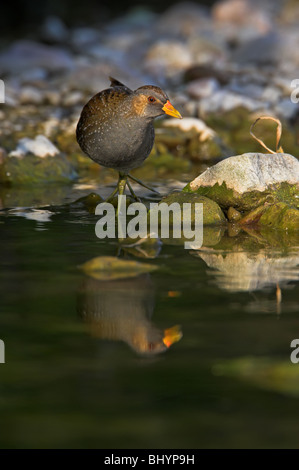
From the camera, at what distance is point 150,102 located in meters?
7.15

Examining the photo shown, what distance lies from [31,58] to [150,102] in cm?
1121

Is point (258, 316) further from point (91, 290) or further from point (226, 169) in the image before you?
point (226, 169)

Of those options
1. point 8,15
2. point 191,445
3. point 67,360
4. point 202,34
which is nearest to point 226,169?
point 67,360

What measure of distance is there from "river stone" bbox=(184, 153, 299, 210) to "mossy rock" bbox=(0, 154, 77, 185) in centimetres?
284

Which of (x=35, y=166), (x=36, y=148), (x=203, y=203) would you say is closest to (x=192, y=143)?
(x=36, y=148)

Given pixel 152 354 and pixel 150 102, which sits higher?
pixel 150 102

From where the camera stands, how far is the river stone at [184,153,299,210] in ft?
24.8

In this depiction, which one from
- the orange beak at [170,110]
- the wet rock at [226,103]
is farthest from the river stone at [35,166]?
the wet rock at [226,103]

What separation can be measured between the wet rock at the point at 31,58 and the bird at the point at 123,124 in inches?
378

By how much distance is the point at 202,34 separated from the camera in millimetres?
20781

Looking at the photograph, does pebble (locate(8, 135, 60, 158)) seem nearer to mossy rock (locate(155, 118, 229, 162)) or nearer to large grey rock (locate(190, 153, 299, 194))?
mossy rock (locate(155, 118, 229, 162))

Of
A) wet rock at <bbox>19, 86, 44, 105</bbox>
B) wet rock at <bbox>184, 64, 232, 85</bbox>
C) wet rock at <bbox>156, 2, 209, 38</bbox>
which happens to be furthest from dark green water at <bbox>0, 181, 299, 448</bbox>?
wet rock at <bbox>156, 2, 209, 38</bbox>

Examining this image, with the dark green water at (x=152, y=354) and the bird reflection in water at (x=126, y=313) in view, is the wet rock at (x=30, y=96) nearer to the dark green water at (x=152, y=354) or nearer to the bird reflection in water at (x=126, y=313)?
the dark green water at (x=152, y=354)

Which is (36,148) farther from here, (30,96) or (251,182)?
(30,96)
